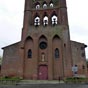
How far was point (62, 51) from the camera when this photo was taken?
27.5m

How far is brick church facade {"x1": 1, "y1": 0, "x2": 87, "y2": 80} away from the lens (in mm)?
27328

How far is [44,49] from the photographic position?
28547 millimetres

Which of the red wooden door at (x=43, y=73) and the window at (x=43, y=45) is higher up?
the window at (x=43, y=45)

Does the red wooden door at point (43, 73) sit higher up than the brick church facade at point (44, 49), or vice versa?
the brick church facade at point (44, 49)

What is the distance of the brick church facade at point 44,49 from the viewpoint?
→ 27.3m

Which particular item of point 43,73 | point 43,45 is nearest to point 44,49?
point 43,45

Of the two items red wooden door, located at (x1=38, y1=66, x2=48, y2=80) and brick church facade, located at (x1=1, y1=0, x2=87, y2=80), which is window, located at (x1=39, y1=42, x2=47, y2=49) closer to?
brick church facade, located at (x1=1, y1=0, x2=87, y2=80)

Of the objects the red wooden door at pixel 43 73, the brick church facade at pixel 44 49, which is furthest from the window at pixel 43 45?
the red wooden door at pixel 43 73

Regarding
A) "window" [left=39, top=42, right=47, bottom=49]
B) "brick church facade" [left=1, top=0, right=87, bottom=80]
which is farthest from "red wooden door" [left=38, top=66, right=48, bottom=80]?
"window" [left=39, top=42, right=47, bottom=49]

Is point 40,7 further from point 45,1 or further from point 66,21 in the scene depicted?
point 66,21

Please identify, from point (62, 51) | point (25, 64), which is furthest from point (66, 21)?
point (25, 64)

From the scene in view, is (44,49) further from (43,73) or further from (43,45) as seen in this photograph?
(43,73)

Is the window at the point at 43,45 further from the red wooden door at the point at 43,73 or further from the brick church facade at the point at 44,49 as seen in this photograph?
the red wooden door at the point at 43,73

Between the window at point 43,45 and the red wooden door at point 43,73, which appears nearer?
the red wooden door at point 43,73
